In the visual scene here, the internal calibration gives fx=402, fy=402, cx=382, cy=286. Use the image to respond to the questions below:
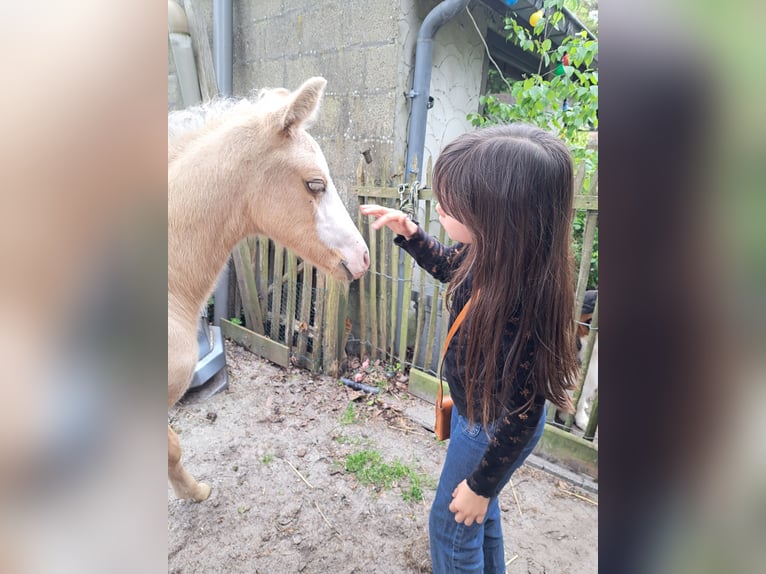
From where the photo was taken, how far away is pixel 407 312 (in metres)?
2.88

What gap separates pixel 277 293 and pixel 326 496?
5.11 ft

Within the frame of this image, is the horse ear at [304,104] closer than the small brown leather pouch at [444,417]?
Yes

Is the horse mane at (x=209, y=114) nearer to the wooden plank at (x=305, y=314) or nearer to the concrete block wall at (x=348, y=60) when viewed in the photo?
the concrete block wall at (x=348, y=60)

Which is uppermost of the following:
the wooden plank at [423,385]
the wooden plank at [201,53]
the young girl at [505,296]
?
the wooden plank at [201,53]

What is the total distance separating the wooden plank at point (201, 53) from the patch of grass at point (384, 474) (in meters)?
1.89

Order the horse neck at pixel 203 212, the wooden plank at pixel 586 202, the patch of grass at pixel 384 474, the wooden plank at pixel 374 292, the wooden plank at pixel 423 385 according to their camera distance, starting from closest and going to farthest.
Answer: the horse neck at pixel 203 212 < the wooden plank at pixel 586 202 < the patch of grass at pixel 384 474 < the wooden plank at pixel 423 385 < the wooden plank at pixel 374 292

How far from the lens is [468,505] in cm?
101

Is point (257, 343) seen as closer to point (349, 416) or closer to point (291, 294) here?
point (291, 294)

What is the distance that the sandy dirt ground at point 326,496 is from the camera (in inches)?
66.9

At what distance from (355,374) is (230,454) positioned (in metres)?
1.09

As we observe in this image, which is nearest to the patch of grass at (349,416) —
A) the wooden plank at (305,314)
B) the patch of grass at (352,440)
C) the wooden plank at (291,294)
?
the patch of grass at (352,440)
